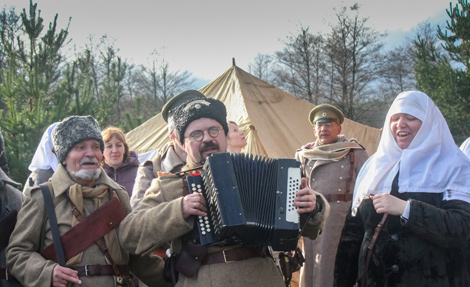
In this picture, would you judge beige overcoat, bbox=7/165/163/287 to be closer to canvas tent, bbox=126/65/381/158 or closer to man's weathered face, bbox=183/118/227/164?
man's weathered face, bbox=183/118/227/164

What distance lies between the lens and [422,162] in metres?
3.02

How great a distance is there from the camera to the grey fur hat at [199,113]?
2.64 meters

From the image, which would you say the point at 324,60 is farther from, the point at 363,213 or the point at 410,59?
the point at 363,213

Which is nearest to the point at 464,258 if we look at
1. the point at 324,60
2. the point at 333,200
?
the point at 333,200

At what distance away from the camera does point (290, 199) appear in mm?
2398

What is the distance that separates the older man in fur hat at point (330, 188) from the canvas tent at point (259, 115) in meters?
→ 2.23

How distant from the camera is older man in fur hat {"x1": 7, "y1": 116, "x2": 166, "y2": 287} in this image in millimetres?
2637

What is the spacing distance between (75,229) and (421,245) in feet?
6.62

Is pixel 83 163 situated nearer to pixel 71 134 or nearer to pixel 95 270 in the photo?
pixel 71 134

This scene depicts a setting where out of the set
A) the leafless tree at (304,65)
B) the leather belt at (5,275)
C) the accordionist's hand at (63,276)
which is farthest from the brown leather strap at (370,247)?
the leafless tree at (304,65)

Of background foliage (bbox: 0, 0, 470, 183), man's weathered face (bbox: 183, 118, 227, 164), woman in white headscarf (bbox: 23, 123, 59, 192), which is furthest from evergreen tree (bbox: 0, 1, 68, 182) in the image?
man's weathered face (bbox: 183, 118, 227, 164)

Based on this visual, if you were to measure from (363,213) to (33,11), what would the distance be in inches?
362

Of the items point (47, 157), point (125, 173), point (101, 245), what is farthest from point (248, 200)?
point (125, 173)

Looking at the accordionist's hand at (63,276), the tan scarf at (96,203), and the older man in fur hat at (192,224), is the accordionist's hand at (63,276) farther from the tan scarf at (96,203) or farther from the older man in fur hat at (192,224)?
the older man in fur hat at (192,224)
